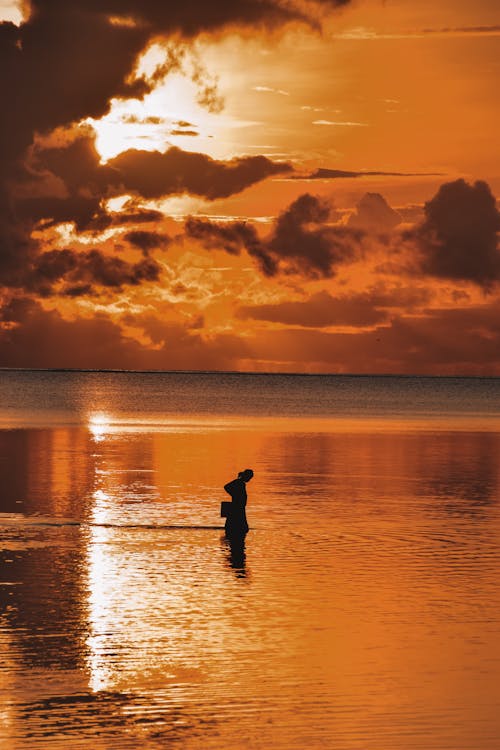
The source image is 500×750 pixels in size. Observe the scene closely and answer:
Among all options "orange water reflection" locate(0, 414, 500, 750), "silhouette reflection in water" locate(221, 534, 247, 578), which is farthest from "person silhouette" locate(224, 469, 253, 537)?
"orange water reflection" locate(0, 414, 500, 750)

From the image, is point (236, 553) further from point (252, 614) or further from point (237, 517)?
point (252, 614)

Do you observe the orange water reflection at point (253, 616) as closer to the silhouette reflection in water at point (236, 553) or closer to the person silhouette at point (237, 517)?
the silhouette reflection in water at point (236, 553)

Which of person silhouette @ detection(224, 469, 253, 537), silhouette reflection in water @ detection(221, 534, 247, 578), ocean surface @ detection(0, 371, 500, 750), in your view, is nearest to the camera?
ocean surface @ detection(0, 371, 500, 750)

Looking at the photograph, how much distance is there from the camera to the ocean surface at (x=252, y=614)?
16.8 metres

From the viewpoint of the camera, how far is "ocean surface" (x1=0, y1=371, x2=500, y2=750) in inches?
659

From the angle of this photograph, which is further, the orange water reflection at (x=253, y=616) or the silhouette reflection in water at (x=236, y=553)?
the silhouette reflection in water at (x=236, y=553)

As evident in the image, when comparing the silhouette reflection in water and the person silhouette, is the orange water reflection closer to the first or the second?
the silhouette reflection in water

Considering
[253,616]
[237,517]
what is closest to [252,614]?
[253,616]

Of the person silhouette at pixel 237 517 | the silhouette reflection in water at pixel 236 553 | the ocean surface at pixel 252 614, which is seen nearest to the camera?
the ocean surface at pixel 252 614

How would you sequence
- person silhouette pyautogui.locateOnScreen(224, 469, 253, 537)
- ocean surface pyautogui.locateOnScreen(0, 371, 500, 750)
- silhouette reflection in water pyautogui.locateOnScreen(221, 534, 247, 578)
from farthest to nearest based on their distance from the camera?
person silhouette pyautogui.locateOnScreen(224, 469, 253, 537)
silhouette reflection in water pyautogui.locateOnScreen(221, 534, 247, 578)
ocean surface pyautogui.locateOnScreen(0, 371, 500, 750)

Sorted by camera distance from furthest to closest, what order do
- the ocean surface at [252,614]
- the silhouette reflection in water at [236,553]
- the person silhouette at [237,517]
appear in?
the person silhouette at [237,517] < the silhouette reflection in water at [236,553] < the ocean surface at [252,614]

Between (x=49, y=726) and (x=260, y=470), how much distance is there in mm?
39793

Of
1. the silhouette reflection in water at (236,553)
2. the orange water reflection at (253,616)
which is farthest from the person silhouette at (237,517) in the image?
the orange water reflection at (253,616)

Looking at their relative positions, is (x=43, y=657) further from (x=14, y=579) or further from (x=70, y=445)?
(x=70, y=445)
